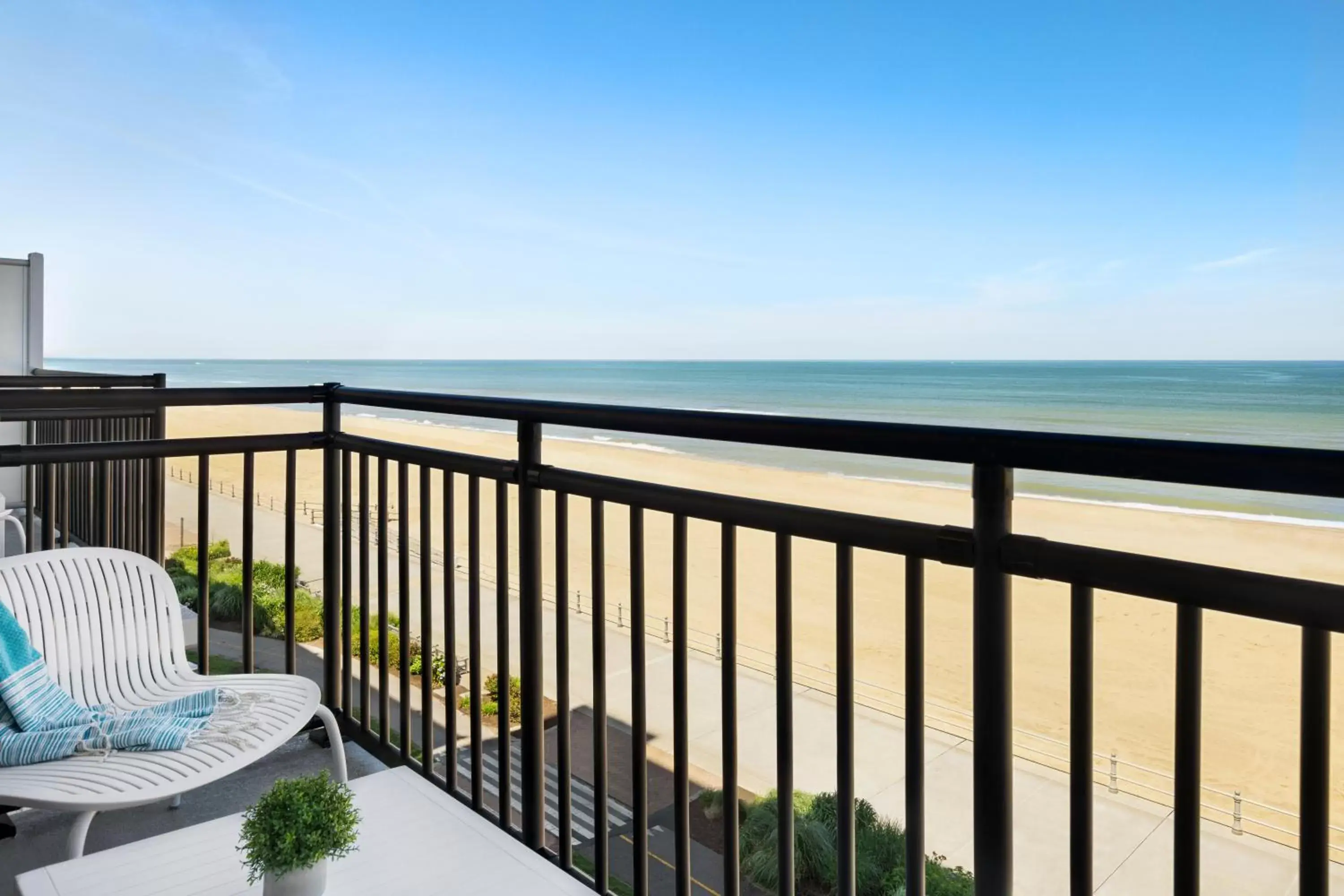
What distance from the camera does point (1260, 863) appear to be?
757 centimetres

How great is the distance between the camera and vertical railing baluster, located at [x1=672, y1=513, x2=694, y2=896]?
→ 4.54 feet

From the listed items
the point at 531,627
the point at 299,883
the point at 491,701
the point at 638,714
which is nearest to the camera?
the point at 299,883

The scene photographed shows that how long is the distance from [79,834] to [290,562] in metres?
1.04

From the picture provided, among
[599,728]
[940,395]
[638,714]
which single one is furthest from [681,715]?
[940,395]

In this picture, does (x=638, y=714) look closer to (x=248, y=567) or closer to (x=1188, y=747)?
(x=1188, y=747)

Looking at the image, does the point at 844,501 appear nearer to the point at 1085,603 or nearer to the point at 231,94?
the point at 1085,603

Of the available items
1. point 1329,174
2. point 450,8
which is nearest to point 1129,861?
point 450,8

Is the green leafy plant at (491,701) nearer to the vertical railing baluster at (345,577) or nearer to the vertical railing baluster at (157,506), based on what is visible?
the vertical railing baluster at (157,506)

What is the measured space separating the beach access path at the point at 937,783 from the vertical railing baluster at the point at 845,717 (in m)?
4.77

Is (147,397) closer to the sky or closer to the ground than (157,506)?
closer to the sky

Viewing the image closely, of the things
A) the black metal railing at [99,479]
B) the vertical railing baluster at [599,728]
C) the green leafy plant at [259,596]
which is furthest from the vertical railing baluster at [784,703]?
the green leafy plant at [259,596]

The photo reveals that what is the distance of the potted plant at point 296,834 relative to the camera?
1.02 meters

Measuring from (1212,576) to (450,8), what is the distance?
83.6ft

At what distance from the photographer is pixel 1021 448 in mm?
940
